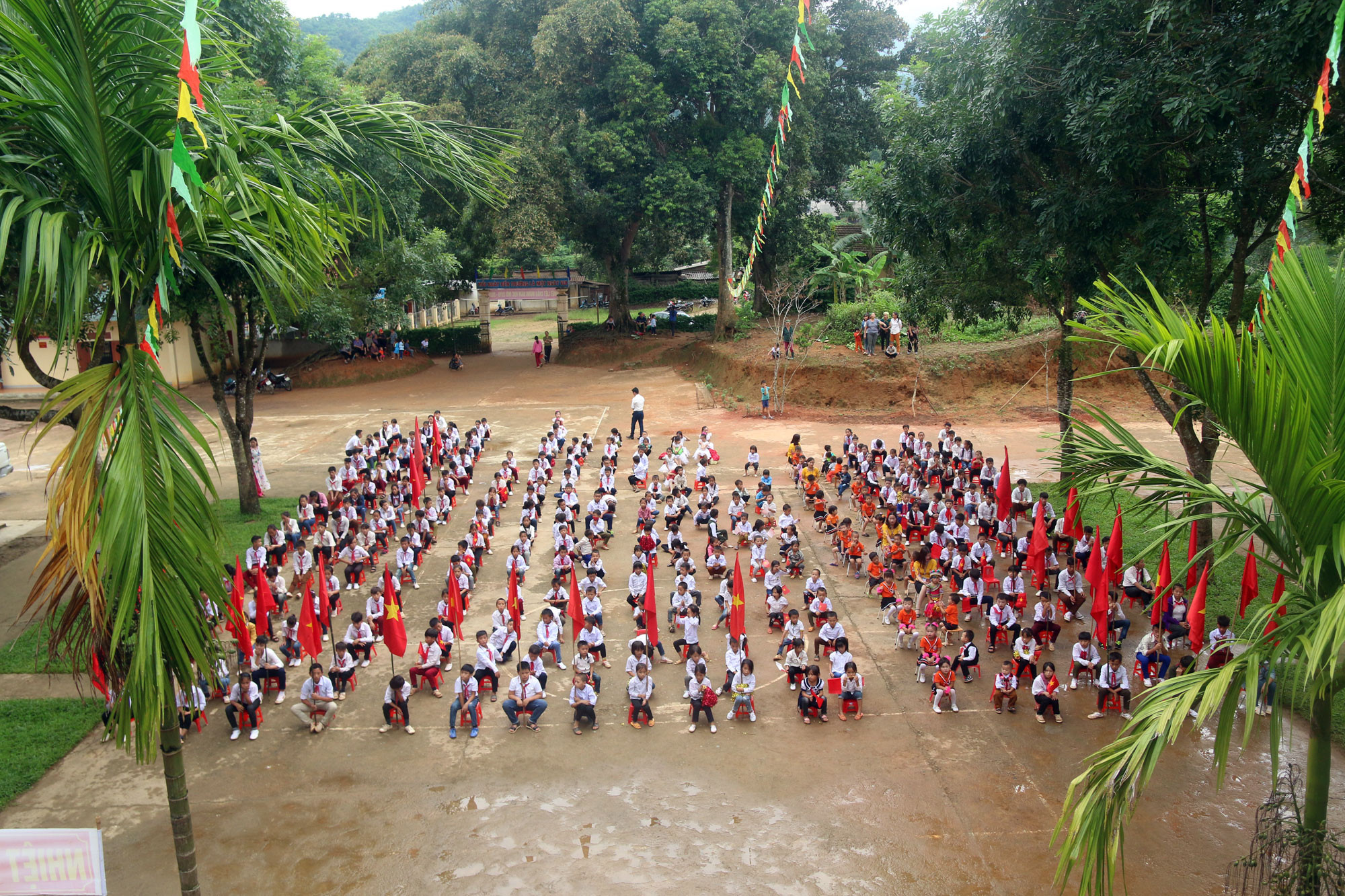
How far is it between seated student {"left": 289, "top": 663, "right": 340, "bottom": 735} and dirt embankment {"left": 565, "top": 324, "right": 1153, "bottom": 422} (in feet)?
54.0

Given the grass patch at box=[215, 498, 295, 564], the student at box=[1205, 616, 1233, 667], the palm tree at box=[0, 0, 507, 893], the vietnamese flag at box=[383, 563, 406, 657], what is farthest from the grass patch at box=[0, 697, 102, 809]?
the student at box=[1205, 616, 1233, 667]

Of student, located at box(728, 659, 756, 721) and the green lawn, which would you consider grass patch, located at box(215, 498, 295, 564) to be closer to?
student, located at box(728, 659, 756, 721)

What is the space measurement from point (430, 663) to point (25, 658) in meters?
5.08

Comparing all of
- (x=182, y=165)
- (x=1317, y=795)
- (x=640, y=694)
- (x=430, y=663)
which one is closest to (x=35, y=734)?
(x=430, y=663)

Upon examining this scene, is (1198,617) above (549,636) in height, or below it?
above

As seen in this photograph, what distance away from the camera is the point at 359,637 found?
1016 centimetres

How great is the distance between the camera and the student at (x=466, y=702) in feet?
29.5

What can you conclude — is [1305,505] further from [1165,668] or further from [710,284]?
[710,284]

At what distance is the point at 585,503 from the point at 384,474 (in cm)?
383

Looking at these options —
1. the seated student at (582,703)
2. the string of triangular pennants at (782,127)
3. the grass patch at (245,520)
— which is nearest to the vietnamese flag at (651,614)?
the seated student at (582,703)

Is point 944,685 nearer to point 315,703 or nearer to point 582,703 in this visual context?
point 582,703

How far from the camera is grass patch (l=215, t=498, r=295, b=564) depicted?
1459 centimetres

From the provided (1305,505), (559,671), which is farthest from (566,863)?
(1305,505)

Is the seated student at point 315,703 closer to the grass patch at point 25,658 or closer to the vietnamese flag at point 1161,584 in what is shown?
the grass patch at point 25,658
